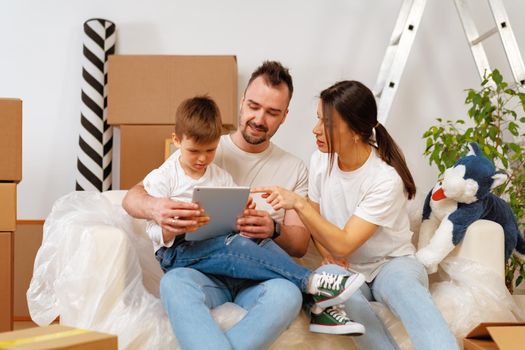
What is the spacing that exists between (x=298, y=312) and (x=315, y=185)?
0.45 meters

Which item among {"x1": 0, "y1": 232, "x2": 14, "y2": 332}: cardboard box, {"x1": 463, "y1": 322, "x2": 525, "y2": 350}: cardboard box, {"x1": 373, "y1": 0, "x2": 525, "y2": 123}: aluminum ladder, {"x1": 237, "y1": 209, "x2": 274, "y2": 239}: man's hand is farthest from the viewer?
{"x1": 373, "y1": 0, "x2": 525, "y2": 123}: aluminum ladder

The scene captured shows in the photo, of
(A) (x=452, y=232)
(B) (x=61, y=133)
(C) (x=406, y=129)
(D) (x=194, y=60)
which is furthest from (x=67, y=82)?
(A) (x=452, y=232)

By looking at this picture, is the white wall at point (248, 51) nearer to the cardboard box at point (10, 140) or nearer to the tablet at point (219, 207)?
the cardboard box at point (10, 140)

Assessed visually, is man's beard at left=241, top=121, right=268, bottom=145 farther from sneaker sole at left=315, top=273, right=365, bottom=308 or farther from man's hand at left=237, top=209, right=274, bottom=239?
sneaker sole at left=315, top=273, right=365, bottom=308

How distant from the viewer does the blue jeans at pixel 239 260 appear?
173 centimetres

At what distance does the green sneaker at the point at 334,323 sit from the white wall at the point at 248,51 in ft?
5.12

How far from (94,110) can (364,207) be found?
1.73 m

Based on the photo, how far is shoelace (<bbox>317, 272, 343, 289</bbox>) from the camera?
5.42 ft

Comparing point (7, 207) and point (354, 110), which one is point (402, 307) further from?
point (7, 207)

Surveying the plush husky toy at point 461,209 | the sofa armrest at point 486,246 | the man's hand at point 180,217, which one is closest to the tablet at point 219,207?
the man's hand at point 180,217

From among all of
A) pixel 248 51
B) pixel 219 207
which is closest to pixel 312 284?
pixel 219 207

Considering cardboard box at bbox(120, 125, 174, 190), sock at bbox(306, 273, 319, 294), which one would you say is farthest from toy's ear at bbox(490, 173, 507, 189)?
cardboard box at bbox(120, 125, 174, 190)

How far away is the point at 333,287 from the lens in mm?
1653

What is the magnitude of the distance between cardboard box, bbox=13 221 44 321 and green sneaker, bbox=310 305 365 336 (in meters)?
1.76
